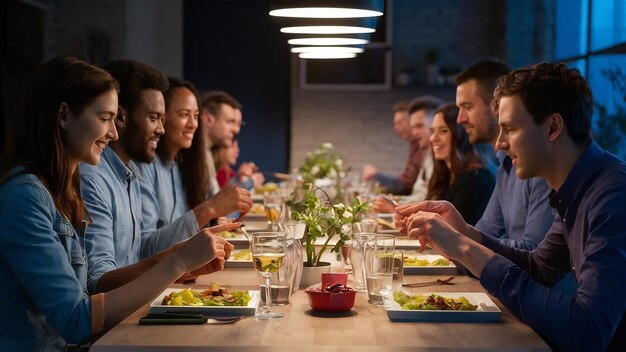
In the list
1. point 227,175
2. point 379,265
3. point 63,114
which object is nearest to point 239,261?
point 379,265

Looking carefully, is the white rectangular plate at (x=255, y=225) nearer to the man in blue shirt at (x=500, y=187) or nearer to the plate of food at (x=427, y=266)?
the man in blue shirt at (x=500, y=187)

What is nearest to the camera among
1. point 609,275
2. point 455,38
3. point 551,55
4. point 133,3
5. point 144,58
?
point 609,275

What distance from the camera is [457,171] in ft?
15.7

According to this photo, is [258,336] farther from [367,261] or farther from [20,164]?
[20,164]

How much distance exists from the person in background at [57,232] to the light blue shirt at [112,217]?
33cm

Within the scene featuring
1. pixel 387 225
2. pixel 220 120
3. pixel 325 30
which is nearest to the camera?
pixel 325 30

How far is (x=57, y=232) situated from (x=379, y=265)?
0.88m

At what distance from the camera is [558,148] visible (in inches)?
96.3

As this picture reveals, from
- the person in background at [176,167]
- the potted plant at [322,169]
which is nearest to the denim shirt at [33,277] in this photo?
the person in background at [176,167]

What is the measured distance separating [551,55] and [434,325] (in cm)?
597

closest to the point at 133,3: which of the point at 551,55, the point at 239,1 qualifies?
the point at 239,1

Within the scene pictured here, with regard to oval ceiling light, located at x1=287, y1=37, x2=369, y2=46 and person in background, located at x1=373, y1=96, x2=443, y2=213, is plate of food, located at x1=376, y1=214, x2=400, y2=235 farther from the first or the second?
person in background, located at x1=373, y1=96, x2=443, y2=213

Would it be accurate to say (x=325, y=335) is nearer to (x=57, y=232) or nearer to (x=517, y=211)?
(x=57, y=232)

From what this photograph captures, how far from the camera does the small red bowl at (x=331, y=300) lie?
248 centimetres
